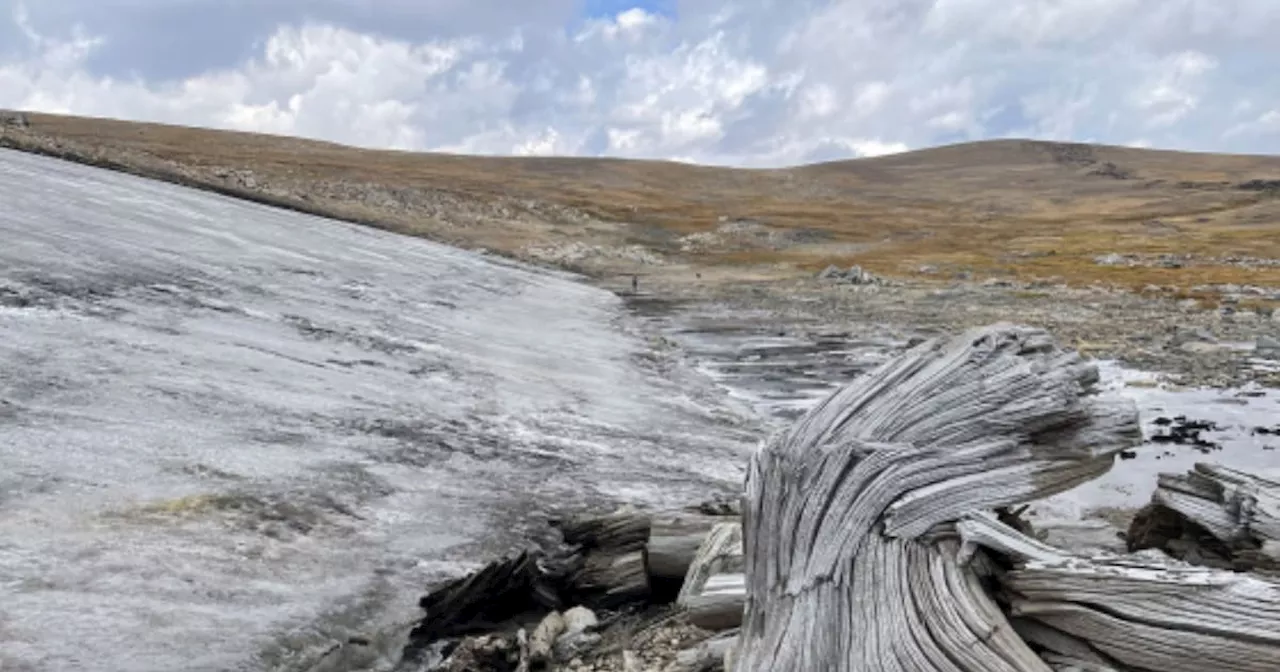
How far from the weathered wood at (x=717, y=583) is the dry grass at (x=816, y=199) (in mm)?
44676

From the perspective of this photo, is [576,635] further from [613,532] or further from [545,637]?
[613,532]

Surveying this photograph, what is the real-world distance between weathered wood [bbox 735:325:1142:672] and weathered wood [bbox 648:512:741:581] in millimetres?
2441

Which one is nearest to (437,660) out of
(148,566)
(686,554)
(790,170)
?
(686,554)

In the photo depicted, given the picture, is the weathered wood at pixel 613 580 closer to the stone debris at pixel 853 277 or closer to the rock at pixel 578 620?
the rock at pixel 578 620

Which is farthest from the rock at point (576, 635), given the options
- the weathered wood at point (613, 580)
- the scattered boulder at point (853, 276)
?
the scattered boulder at point (853, 276)

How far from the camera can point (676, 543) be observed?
918cm

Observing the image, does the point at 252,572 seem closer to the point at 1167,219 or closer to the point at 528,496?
the point at 528,496

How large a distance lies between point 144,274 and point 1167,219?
339 feet

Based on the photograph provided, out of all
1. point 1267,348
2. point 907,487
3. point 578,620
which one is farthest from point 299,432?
point 1267,348

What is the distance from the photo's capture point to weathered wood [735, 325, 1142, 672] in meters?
5.68

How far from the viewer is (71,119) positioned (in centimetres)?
13125

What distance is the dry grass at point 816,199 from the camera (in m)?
63.1

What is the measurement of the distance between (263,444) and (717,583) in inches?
315

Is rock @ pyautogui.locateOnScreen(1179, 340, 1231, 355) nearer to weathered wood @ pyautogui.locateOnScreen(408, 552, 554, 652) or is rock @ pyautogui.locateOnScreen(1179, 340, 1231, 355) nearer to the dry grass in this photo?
the dry grass
